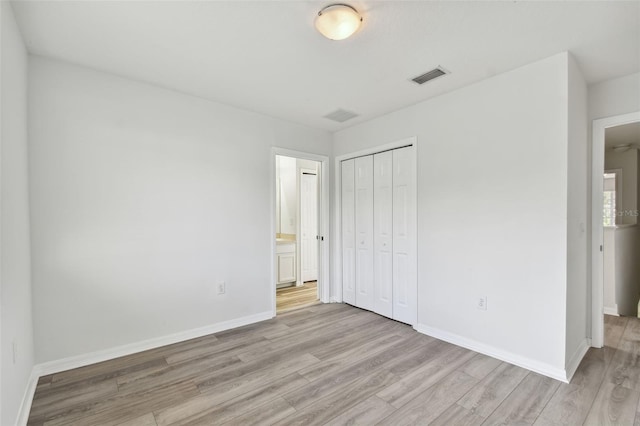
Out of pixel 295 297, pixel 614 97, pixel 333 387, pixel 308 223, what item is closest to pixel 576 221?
pixel 614 97

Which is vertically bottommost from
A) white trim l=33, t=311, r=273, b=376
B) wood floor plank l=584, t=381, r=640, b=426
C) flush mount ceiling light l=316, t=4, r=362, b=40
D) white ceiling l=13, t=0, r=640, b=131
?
wood floor plank l=584, t=381, r=640, b=426

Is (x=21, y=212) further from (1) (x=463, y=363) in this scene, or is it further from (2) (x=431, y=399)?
(1) (x=463, y=363)

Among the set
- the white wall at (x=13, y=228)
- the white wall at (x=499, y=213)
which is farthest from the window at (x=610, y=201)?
the white wall at (x=13, y=228)

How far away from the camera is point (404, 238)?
3453 mm

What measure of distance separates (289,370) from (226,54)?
2600 millimetres

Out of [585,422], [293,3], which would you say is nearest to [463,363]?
[585,422]

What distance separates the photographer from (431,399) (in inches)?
79.5

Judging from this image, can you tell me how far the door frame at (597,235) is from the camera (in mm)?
2719

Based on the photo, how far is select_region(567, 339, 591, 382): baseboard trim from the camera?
2.29 metres

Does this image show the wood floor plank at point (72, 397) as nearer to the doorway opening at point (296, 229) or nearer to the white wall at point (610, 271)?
the doorway opening at point (296, 229)

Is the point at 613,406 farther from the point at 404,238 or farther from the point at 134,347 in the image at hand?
the point at 134,347

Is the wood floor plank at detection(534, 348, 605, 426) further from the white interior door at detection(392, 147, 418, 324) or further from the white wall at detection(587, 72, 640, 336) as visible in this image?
the white interior door at detection(392, 147, 418, 324)

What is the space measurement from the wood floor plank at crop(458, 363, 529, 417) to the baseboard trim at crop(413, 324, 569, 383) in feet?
0.22

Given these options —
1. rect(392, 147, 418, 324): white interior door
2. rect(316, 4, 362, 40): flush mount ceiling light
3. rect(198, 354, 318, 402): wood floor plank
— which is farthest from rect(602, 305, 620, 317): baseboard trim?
rect(316, 4, 362, 40): flush mount ceiling light
